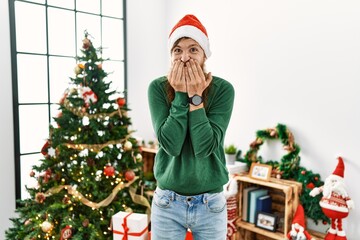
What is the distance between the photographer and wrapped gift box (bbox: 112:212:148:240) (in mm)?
1797

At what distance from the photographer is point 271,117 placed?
9.11 ft

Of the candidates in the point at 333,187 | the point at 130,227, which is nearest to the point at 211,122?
the point at 130,227

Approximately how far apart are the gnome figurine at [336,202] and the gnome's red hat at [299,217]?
0.15m

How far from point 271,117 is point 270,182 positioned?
1.79ft

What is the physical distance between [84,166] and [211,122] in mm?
1352

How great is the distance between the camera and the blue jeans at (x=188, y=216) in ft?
3.99

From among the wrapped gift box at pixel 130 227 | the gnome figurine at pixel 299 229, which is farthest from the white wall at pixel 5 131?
the gnome figurine at pixel 299 229

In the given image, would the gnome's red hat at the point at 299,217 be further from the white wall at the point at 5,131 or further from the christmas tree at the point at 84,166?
the white wall at the point at 5,131

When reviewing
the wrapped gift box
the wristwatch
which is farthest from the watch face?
the wrapped gift box

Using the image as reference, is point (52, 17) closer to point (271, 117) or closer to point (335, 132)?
point (271, 117)

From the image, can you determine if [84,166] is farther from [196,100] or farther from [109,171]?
[196,100]

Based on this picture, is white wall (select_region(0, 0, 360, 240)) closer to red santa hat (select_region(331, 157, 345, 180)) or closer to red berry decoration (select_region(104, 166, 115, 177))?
red santa hat (select_region(331, 157, 345, 180))

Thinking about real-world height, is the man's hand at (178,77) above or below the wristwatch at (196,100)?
above

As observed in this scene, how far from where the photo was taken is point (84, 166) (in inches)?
89.6
